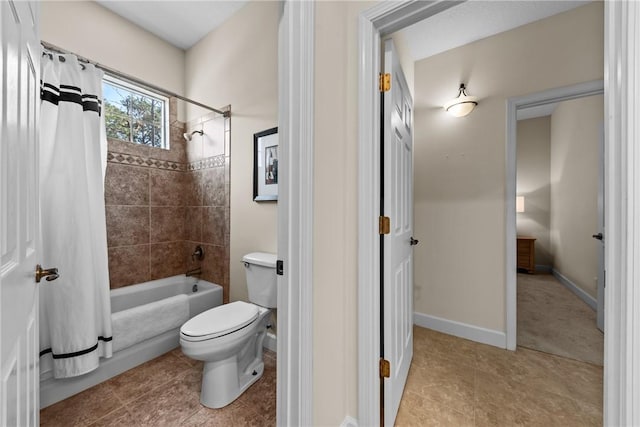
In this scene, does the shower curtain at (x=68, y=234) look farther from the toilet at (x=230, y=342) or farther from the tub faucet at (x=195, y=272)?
the tub faucet at (x=195, y=272)

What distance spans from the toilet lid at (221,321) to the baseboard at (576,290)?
359 centimetres

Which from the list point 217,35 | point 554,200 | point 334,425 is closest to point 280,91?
point 334,425

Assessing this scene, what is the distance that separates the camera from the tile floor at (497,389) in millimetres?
1439

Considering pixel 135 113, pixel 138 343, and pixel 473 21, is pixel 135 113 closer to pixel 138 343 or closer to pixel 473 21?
pixel 138 343

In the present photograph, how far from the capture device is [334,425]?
1155 millimetres

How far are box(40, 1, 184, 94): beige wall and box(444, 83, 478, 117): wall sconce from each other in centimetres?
272

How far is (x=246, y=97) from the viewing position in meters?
2.25

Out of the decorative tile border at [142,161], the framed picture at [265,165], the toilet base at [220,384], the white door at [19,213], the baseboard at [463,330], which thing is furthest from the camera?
the decorative tile border at [142,161]

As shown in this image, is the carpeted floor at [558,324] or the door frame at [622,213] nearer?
the door frame at [622,213]

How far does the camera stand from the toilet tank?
75.4 inches

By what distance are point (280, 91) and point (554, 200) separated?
510cm

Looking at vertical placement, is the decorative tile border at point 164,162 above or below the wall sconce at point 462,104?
below

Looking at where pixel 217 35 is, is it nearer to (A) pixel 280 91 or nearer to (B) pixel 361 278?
(A) pixel 280 91

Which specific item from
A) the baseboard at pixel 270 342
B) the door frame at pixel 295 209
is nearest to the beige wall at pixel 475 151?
the baseboard at pixel 270 342
